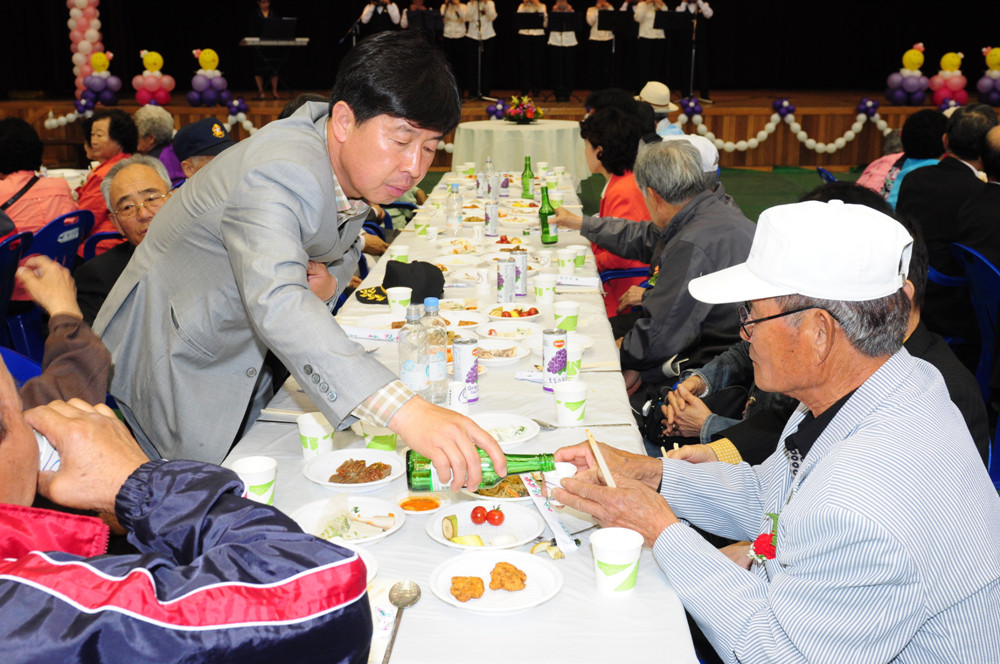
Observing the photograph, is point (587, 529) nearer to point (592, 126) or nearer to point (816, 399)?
point (816, 399)

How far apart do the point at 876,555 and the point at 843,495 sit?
88 millimetres

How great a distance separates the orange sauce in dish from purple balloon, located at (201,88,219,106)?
11144 millimetres

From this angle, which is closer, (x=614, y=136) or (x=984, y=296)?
(x=984, y=296)

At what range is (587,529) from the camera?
1.55 metres

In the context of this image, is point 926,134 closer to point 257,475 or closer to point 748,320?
point 748,320

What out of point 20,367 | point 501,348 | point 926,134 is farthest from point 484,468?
point 926,134

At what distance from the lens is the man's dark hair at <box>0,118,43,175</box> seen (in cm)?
447

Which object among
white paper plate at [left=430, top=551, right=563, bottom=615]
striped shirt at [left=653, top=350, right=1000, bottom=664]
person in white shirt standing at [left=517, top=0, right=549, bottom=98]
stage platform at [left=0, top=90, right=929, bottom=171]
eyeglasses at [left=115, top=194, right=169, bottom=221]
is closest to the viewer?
striped shirt at [left=653, top=350, right=1000, bottom=664]

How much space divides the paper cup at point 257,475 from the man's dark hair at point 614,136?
3.46 meters

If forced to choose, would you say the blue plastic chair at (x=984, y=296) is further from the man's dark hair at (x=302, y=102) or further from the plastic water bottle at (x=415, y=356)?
the man's dark hair at (x=302, y=102)

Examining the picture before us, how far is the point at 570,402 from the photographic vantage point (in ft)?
6.48

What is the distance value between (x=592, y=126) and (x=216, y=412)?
128 inches

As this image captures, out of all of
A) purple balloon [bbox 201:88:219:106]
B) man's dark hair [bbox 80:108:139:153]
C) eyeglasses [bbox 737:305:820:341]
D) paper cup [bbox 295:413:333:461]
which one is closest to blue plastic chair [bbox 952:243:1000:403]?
eyeglasses [bbox 737:305:820:341]

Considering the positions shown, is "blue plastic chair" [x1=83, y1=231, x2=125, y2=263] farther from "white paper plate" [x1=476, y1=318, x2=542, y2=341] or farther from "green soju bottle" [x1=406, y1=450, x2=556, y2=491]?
"green soju bottle" [x1=406, y1=450, x2=556, y2=491]
